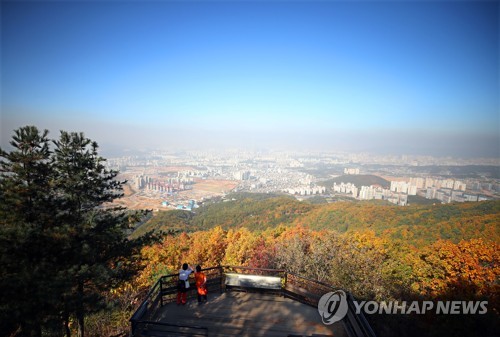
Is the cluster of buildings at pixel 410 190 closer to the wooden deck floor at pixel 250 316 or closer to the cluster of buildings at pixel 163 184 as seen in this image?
the cluster of buildings at pixel 163 184

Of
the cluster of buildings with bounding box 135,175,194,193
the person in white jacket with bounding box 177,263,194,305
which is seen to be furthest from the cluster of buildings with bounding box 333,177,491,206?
the person in white jacket with bounding box 177,263,194,305

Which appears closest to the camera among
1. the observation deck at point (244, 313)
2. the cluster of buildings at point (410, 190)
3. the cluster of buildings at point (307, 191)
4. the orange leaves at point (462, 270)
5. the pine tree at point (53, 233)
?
the observation deck at point (244, 313)

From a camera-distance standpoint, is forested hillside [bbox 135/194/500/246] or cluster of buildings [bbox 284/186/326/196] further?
cluster of buildings [bbox 284/186/326/196]

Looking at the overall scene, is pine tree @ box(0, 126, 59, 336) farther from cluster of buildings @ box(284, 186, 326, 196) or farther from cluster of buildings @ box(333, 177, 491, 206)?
cluster of buildings @ box(284, 186, 326, 196)

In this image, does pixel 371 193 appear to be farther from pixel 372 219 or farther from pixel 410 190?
pixel 372 219

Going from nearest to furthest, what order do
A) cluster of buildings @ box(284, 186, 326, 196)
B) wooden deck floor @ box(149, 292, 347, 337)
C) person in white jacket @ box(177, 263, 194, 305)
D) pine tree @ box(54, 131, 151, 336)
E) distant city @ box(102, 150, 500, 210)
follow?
wooden deck floor @ box(149, 292, 347, 337) < person in white jacket @ box(177, 263, 194, 305) < pine tree @ box(54, 131, 151, 336) < distant city @ box(102, 150, 500, 210) < cluster of buildings @ box(284, 186, 326, 196)

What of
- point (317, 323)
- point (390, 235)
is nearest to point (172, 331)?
point (317, 323)

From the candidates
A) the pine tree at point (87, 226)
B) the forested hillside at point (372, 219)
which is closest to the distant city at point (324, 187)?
the forested hillside at point (372, 219)

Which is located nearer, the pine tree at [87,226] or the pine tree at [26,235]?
the pine tree at [26,235]

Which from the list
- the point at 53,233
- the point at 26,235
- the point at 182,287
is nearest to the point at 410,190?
the point at 182,287
